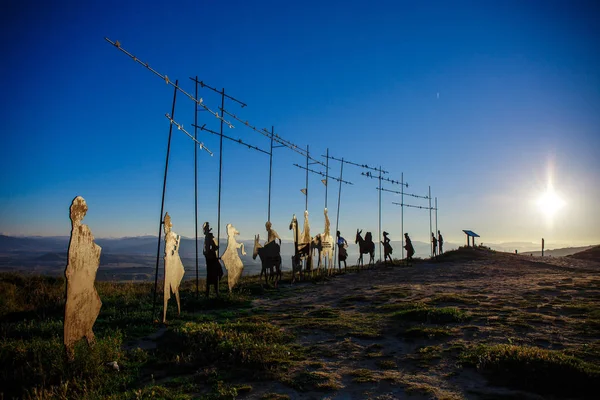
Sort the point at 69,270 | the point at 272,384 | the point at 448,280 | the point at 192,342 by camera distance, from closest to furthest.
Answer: the point at 272,384 < the point at 69,270 < the point at 192,342 < the point at 448,280

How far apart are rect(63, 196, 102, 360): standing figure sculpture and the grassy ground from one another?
0.49m

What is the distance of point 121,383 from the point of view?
7074mm

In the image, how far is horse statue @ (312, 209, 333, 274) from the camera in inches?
906

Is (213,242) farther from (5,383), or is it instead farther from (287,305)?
(5,383)

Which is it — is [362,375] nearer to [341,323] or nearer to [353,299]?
[341,323]

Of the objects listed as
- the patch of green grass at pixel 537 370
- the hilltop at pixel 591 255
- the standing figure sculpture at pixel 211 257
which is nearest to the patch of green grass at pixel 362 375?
the patch of green grass at pixel 537 370

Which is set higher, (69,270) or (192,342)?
(69,270)

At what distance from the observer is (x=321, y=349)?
873 centimetres

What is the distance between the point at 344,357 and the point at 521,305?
7867mm

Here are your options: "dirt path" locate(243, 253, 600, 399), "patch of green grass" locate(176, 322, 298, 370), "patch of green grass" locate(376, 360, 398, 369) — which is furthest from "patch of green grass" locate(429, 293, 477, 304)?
"patch of green grass" locate(176, 322, 298, 370)

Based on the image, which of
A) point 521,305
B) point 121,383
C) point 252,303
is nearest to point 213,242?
point 252,303

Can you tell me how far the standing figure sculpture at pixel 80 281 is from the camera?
776 centimetres

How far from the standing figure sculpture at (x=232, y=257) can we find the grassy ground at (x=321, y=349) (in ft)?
3.90

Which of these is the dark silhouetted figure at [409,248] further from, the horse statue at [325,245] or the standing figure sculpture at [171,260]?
the standing figure sculpture at [171,260]
